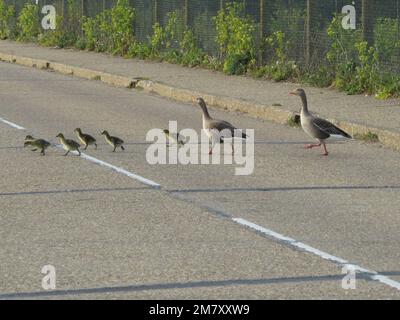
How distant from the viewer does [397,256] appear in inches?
378

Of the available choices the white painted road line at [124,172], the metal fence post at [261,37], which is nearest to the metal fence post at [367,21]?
the metal fence post at [261,37]

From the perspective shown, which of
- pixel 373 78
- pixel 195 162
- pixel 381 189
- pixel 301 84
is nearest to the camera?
pixel 381 189

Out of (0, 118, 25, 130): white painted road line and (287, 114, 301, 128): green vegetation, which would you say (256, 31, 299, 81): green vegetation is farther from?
(0, 118, 25, 130): white painted road line

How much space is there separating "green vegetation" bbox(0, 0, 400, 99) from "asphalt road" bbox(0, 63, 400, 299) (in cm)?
502

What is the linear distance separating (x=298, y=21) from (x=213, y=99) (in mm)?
3933

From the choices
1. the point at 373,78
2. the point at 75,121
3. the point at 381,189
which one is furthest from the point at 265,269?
the point at 373,78

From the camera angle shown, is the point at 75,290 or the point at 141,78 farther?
the point at 141,78

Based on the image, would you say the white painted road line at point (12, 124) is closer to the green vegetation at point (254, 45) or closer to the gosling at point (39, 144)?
the gosling at point (39, 144)

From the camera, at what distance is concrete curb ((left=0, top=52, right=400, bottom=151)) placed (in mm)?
16906

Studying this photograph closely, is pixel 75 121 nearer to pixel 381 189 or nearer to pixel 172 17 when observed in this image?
pixel 381 189

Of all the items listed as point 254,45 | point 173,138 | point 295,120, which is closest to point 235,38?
point 254,45

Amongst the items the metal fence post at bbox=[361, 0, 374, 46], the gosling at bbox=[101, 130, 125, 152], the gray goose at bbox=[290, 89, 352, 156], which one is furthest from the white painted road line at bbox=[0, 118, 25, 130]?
the metal fence post at bbox=[361, 0, 374, 46]

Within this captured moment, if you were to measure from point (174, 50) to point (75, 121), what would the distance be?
10991mm

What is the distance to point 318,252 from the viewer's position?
31.8 feet
